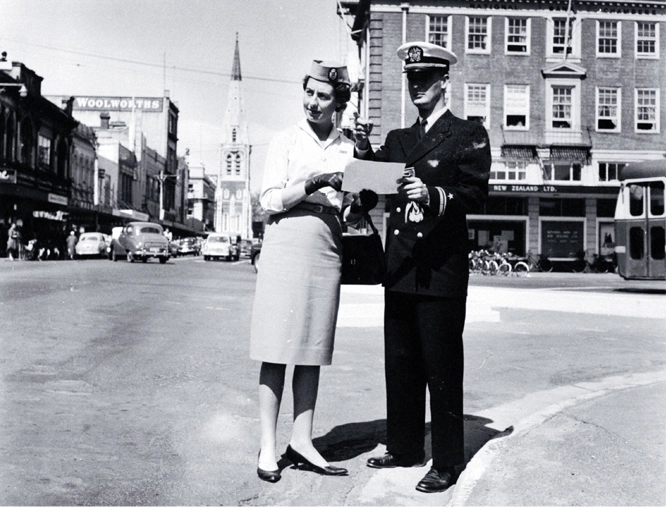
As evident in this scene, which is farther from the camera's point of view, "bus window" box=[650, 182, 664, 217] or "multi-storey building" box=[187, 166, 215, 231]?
"multi-storey building" box=[187, 166, 215, 231]

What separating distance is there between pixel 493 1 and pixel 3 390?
35.0 metres

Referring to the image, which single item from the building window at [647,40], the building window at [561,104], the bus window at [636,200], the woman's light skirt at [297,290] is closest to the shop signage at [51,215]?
the building window at [561,104]

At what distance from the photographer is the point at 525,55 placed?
38031mm

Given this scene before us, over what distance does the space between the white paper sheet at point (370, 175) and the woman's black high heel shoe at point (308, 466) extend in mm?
1342

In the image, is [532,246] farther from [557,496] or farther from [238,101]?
[238,101]

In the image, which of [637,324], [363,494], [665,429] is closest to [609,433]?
[665,429]

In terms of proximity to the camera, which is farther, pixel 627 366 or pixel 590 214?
pixel 590 214

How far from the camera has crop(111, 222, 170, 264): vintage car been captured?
37.5 m

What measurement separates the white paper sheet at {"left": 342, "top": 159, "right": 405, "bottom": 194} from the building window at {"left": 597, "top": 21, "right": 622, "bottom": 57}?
37871 millimetres

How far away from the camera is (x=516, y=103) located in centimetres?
3828

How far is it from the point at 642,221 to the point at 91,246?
3200 cm

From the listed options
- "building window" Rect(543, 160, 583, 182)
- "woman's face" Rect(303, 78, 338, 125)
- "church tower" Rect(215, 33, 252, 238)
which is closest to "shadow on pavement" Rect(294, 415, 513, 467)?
"woman's face" Rect(303, 78, 338, 125)

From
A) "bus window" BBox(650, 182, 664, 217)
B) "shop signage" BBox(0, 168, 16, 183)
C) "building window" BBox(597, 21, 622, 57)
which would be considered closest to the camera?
"bus window" BBox(650, 182, 664, 217)

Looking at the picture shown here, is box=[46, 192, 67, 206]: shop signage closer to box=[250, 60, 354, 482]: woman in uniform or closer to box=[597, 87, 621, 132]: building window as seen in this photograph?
box=[597, 87, 621, 132]: building window
